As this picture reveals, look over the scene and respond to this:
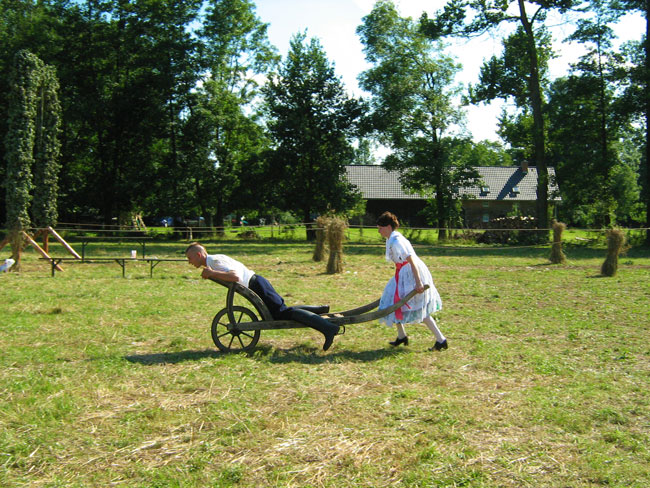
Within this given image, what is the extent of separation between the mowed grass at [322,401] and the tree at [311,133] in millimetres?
24182

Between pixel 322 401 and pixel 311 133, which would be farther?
pixel 311 133

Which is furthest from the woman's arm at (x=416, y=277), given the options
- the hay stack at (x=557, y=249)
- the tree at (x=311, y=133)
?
the tree at (x=311, y=133)

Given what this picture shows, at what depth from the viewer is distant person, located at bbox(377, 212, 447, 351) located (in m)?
6.18

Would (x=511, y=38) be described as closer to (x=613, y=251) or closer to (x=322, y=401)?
(x=613, y=251)

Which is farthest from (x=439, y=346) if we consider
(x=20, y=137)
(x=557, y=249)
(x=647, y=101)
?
(x=647, y=101)

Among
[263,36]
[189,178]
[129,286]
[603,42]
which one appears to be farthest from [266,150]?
[129,286]

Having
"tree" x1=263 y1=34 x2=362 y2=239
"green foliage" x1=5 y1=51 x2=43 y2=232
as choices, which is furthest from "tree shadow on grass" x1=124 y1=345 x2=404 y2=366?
"tree" x1=263 y1=34 x2=362 y2=239

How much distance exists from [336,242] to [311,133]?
18763mm

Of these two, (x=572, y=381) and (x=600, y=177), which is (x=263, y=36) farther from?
(x=572, y=381)

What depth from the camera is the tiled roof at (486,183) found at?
1870 inches

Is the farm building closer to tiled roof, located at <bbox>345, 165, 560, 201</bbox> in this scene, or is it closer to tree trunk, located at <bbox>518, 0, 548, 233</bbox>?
tiled roof, located at <bbox>345, 165, 560, 201</bbox>

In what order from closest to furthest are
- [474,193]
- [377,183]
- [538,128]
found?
[538,128]
[377,183]
[474,193]

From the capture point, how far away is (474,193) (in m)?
49.2

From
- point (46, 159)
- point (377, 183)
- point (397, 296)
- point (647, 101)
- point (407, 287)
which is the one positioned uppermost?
point (647, 101)
